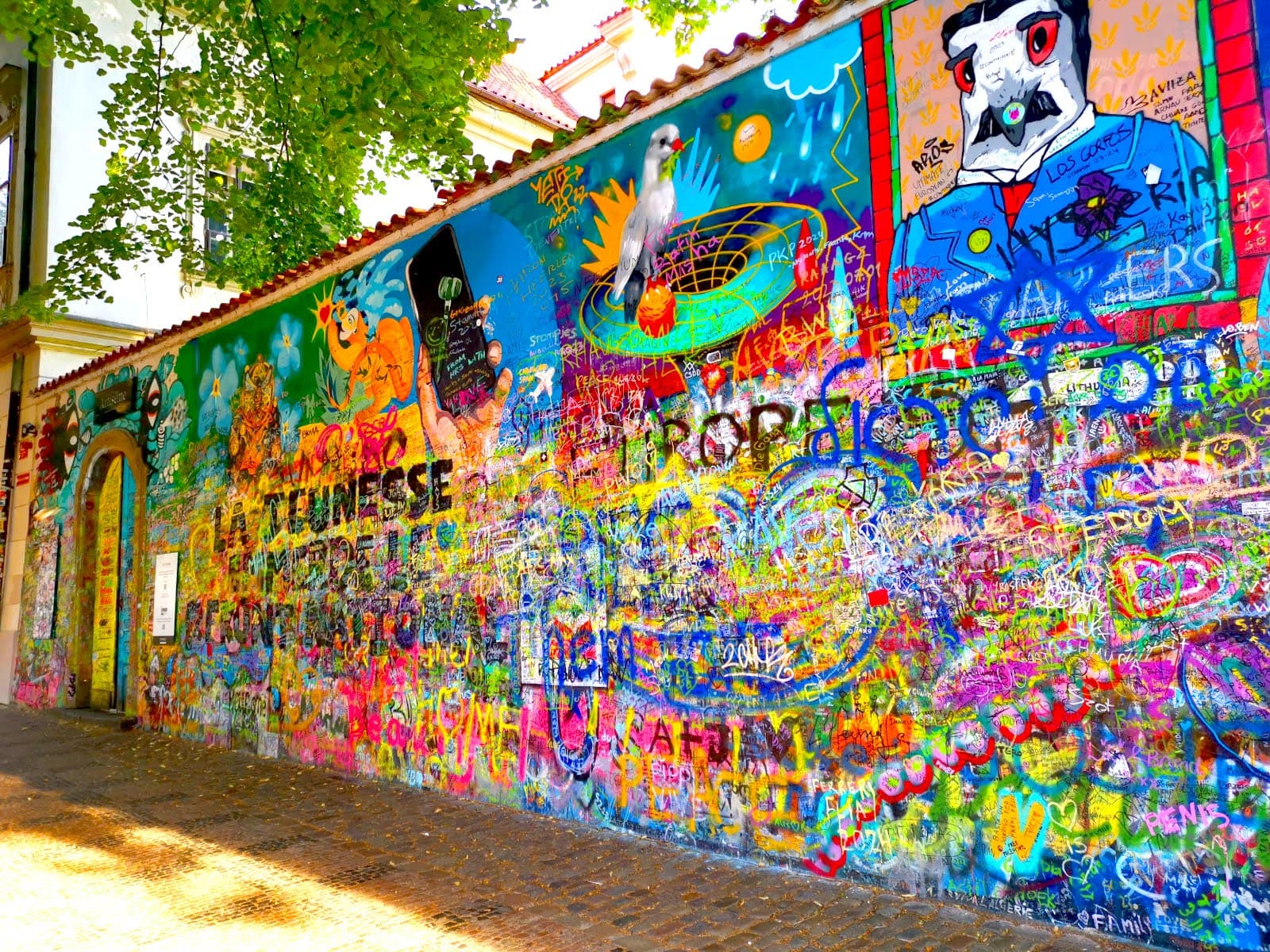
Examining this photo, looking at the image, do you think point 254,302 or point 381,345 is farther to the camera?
point 254,302

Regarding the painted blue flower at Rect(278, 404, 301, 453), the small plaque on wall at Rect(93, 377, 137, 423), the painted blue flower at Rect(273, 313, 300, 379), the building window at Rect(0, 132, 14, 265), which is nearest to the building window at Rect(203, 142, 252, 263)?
the building window at Rect(0, 132, 14, 265)

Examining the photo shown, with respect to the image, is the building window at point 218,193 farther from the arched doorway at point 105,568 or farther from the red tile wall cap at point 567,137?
the red tile wall cap at point 567,137

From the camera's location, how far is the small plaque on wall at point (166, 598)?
9.72 meters

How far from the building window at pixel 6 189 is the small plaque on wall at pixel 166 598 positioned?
22.5 ft

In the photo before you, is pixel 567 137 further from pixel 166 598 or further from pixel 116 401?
pixel 116 401

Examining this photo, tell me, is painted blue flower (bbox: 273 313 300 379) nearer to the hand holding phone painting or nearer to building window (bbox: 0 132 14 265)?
the hand holding phone painting

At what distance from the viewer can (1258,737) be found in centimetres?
327

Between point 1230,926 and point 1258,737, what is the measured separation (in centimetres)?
67

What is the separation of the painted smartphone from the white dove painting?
1361 mm

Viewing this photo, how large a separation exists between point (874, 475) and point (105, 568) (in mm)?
10460

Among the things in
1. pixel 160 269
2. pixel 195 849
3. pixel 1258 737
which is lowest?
pixel 195 849

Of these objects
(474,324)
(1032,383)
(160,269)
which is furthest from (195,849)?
(160,269)

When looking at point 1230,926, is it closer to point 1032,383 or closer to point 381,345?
point 1032,383

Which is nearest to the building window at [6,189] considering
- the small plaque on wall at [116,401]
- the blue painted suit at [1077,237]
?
the small plaque on wall at [116,401]
